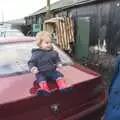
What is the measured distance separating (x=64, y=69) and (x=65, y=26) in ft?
24.3

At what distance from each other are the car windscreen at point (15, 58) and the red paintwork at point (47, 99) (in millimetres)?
241

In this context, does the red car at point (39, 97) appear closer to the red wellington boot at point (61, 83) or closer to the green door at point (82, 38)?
the red wellington boot at point (61, 83)

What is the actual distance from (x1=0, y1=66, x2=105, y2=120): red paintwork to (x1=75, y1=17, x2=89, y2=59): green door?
21.4 feet

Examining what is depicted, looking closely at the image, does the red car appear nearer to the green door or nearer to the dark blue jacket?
the dark blue jacket

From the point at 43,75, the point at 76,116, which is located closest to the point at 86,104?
the point at 76,116

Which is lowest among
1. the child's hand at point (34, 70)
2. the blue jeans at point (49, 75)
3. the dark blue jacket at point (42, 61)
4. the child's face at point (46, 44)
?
the blue jeans at point (49, 75)

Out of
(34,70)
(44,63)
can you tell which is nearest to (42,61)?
(44,63)

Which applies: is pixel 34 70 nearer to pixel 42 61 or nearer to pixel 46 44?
pixel 42 61

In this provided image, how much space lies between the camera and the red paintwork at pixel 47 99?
14.2 ft

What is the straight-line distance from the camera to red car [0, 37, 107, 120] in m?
4.35

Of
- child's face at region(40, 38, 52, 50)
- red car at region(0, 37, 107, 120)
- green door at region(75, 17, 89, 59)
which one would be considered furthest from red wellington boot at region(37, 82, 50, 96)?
green door at region(75, 17, 89, 59)

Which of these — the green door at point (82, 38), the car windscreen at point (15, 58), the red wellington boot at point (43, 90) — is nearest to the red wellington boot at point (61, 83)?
the red wellington boot at point (43, 90)

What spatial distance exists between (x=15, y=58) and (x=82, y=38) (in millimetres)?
7067

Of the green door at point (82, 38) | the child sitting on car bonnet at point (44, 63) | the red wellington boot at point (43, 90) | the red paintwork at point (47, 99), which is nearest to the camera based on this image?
the red paintwork at point (47, 99)
